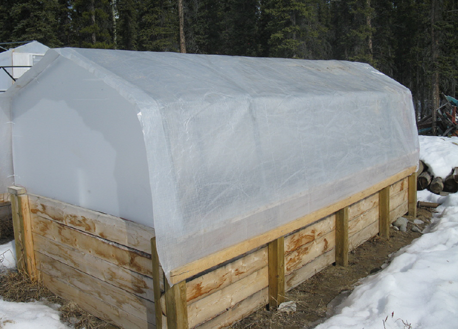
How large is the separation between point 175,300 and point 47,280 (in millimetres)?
2042

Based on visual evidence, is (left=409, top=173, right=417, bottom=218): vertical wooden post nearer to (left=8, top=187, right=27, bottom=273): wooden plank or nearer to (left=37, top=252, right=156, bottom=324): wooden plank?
(left=37, top=252, right=156, bottom=324): wooden plank

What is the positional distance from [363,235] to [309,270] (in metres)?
1.45

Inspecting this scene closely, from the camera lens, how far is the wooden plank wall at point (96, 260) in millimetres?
3080

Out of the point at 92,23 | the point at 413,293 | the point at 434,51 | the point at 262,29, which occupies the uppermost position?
the point at 92,23

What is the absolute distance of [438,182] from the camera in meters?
8.14

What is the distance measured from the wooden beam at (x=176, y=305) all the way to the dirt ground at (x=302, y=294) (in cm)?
75

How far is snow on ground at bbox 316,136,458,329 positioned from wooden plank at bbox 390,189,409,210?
796mm

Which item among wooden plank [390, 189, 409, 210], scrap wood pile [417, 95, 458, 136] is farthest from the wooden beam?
scrap wood pile [417, 95, 458, 136]

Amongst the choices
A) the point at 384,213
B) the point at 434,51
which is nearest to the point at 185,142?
the point at 384,213

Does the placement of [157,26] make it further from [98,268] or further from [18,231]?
[98,268]

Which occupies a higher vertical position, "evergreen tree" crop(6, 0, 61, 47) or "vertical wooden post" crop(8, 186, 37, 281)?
"evergreen tree" crop(6, 0, 61, 47)

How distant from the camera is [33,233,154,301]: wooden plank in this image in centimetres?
309

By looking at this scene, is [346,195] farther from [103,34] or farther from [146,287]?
[103,34]

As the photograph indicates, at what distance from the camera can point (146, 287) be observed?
3.05m
